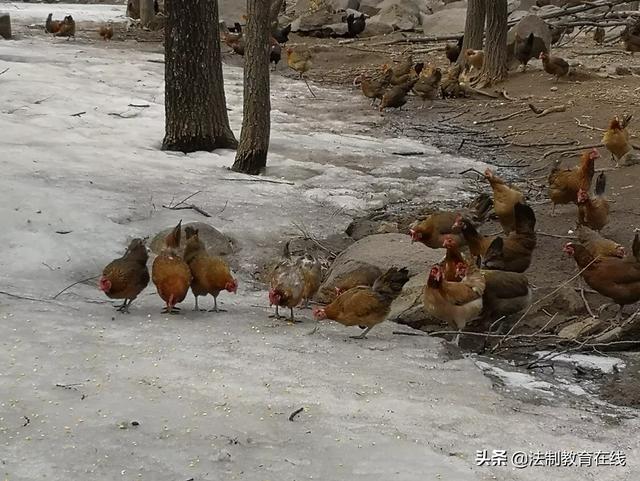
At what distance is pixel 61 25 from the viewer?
2083cm

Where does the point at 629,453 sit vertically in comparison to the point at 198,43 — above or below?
below

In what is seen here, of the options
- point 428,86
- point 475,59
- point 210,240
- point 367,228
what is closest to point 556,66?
point 475,59

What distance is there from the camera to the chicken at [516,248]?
239 inches

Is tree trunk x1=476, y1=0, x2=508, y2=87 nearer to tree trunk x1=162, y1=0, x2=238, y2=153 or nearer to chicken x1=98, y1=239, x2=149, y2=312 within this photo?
tree trunk x1=162, y1=0, x2=238, y2=153

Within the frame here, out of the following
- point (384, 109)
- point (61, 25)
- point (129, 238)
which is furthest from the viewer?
point (61, 25)

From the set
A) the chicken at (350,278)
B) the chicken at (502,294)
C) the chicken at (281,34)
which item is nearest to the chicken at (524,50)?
the chicken at (281,34)

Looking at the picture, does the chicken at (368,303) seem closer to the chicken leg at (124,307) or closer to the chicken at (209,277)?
the chicken at (209,277)

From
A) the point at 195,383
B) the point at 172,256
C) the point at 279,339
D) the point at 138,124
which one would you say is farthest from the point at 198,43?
the point at 195,383

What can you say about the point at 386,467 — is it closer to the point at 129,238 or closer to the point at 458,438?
the point at 458,438

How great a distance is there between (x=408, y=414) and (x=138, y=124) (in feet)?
27.4

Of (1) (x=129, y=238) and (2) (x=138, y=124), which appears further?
(2) (x=138, y=124)

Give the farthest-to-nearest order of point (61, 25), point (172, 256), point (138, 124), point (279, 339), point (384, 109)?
point (61, 25), point (384, 109), point (138, 124), point (172, 256), point (279, 339)

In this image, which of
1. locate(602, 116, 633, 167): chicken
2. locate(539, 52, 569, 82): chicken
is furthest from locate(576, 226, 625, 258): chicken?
locate(539, 52, 569, 82): chicken

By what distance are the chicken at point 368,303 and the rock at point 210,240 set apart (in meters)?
1.69
